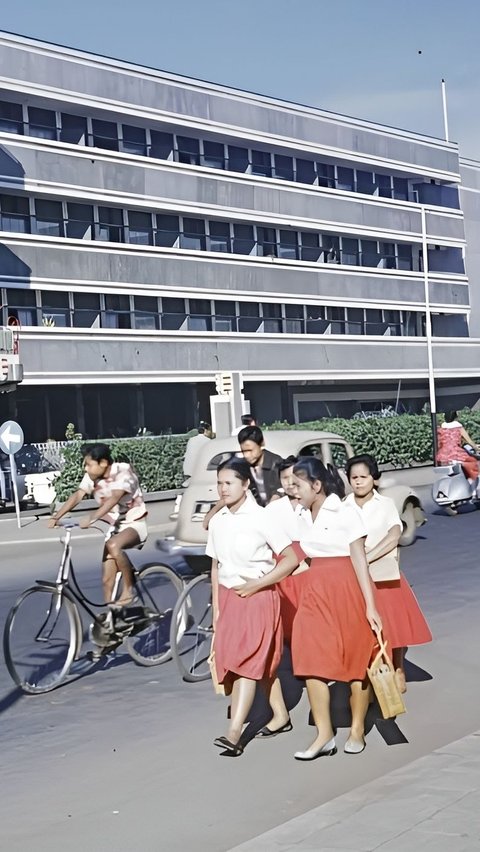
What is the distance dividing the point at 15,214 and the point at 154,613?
32.5m

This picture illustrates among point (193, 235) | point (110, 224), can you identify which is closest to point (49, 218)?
point (110, 224)

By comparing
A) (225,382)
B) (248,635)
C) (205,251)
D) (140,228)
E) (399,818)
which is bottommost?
(399,818)

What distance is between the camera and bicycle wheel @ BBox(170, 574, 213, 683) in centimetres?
941

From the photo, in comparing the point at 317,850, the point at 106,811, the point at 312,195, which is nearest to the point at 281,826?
the point at 317,850

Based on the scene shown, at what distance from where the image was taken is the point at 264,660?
702 cm

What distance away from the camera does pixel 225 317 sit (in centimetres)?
4753

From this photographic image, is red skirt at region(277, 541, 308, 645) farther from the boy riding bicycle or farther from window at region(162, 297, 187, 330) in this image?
window at region(162, 297, 187, 330)

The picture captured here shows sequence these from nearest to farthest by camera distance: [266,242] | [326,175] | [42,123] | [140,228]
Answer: [42,123] → [140,228] → [266,242] → [326,175]

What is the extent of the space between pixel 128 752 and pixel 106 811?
1.31 metres

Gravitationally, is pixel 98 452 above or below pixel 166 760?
above

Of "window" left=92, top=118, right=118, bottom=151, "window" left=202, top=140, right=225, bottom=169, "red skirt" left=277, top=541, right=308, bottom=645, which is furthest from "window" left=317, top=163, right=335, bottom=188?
"red skirt" left=277, top=541, right=308, bottom=645

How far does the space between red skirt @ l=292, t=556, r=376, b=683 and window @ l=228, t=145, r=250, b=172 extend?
141 feet

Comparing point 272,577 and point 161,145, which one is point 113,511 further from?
point 161,145

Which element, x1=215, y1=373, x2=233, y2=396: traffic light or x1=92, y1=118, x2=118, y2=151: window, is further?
x1=92, y1=118, x2=118, y2=151: window
